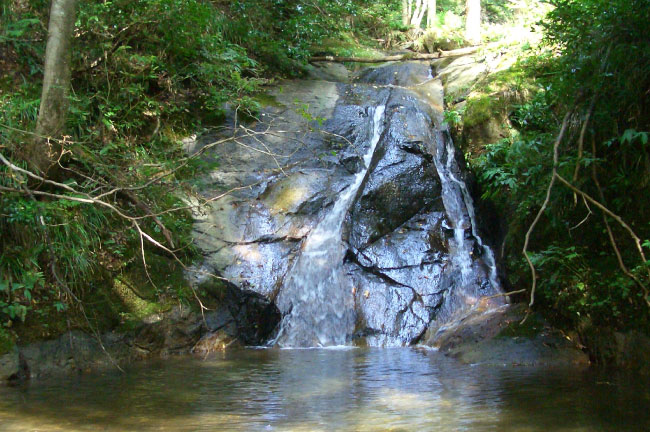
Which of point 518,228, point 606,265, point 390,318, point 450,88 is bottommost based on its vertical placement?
point 390,318

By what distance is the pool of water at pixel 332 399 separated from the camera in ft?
12.4

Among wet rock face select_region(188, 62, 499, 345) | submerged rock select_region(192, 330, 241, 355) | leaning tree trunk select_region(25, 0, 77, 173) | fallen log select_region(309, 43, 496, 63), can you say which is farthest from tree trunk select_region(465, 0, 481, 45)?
leaning tree trunk select_region(25, 0, 77, 173)

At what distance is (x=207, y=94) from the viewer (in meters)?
9.80

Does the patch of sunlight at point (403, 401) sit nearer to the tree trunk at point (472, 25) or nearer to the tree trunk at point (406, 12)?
the tree trunk at point (472, 25)

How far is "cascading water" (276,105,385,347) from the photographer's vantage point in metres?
7.64

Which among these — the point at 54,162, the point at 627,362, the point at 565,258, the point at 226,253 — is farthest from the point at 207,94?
the point at 627,362

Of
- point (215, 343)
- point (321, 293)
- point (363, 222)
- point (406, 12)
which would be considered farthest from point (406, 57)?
point (215, 343)

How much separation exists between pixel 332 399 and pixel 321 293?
3520 millimetres

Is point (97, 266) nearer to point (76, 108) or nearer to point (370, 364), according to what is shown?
point (76, 108)

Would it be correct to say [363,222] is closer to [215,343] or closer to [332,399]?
[215,343]

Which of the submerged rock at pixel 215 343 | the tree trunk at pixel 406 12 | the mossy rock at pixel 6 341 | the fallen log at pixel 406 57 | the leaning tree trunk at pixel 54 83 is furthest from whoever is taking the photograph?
the tree trunk at pixel 406 12

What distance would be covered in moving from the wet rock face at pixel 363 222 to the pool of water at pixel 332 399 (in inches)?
67.4

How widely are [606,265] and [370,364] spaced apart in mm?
2558

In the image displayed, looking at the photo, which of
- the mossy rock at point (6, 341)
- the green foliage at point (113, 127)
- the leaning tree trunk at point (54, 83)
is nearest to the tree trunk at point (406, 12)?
the green foliage at point (113, 127)
